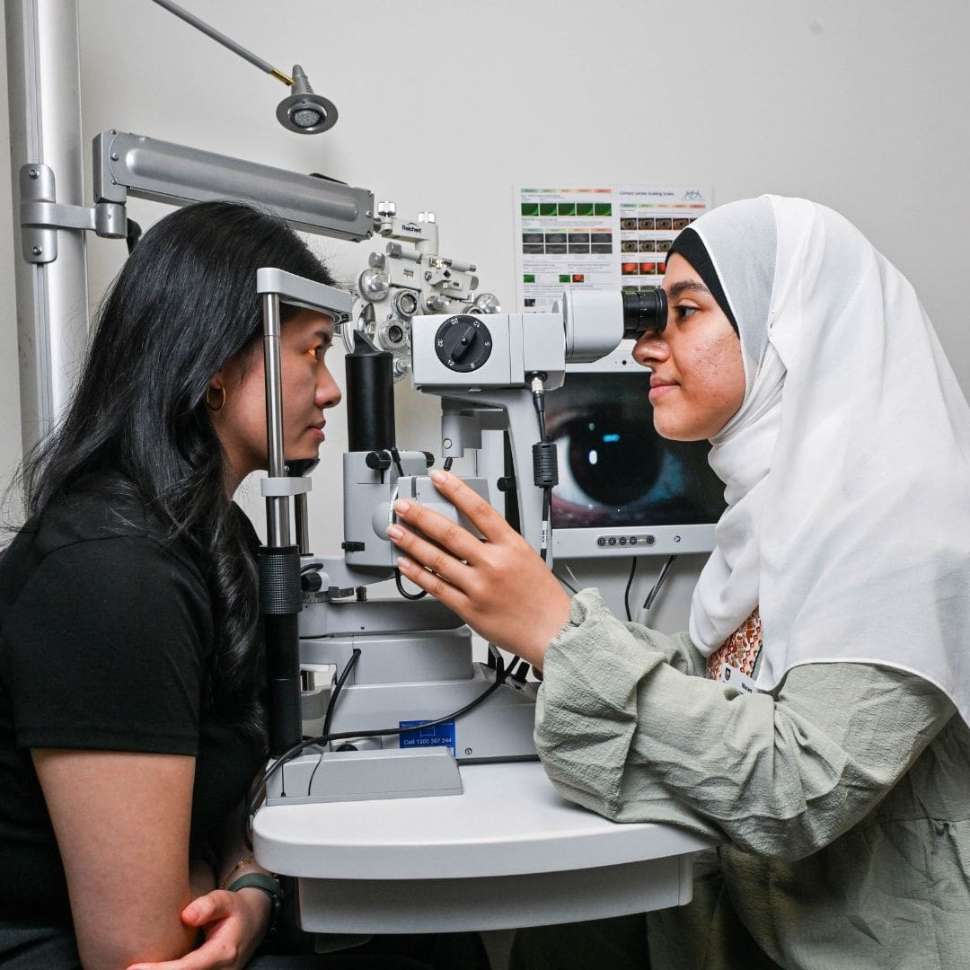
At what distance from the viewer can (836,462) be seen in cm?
88

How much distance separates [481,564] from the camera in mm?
825

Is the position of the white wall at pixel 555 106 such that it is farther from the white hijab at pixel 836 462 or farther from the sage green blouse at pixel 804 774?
the sage green blouse at pixel 804 774

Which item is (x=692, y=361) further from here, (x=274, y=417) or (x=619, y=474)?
(x=619, y=474)

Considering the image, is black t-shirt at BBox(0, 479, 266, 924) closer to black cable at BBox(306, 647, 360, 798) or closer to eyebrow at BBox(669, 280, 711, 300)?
black cable at BBox(306, 647, 360, 798)

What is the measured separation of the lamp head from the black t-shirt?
879 millimetres

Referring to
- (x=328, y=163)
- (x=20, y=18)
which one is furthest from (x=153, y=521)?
(x=328, y=163)

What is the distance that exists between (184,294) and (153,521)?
0.26m

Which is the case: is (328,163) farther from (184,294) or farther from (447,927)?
(447,927)

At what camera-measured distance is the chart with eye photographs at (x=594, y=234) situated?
1.86 meters

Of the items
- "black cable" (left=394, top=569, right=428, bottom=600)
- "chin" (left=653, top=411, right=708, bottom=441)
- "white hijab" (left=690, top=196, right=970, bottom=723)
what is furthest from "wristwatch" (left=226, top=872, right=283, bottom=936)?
"chin" (left=653, top=411, right=708, bottom=441)

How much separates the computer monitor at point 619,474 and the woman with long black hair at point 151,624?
0.77 m

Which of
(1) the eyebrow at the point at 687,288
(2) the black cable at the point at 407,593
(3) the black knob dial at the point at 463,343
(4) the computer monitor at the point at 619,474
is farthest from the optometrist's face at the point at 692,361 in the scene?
(4) the computer monitor at the point at 619,474

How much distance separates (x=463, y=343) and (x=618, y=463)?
2.93ft

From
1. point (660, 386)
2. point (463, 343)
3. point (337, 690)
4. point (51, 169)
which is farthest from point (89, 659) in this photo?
point (51, 169)
